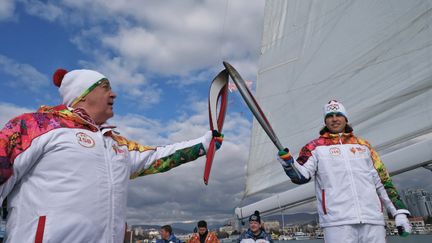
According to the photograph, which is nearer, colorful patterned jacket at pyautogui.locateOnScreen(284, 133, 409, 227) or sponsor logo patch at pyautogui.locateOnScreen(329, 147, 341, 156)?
colorful patterned jacket at pyautogui.locateOnScreen(284, 133, 409, 227)

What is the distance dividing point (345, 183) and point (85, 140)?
197 centimetres

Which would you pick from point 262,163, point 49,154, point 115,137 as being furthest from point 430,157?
point 49,154

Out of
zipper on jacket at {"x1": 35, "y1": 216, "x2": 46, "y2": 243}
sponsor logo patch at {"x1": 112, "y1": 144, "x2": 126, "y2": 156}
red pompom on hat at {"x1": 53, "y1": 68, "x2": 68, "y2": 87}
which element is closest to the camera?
zipper on jacket at {"x1": 35, "y1": 216, "x2": 46, "y2": 243}

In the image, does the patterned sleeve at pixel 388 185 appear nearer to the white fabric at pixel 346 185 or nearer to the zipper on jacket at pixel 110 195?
the white fabric at pixel 346 185

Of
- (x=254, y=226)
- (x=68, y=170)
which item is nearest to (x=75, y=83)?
(x=68, y=170)

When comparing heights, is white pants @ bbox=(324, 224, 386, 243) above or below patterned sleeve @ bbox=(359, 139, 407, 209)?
below

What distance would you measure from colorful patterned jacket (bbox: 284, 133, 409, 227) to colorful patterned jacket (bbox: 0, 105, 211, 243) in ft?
4.75

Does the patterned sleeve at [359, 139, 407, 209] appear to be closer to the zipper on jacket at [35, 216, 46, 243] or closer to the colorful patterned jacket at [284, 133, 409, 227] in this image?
the colorful patterned jacket at [284, 133, 409, 227]

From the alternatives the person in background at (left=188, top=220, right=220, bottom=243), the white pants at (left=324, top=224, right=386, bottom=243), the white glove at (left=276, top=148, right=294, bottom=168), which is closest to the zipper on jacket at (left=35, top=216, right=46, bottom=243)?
the white glove at (left=276, top=148, right=294, bottom=168)

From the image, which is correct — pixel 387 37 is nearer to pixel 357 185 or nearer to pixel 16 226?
pixel 357 185

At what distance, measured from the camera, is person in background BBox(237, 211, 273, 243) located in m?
5.27

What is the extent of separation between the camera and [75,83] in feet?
5.65

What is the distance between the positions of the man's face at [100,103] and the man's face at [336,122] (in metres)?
1.98

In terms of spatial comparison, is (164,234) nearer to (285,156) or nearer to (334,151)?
(334,151)
